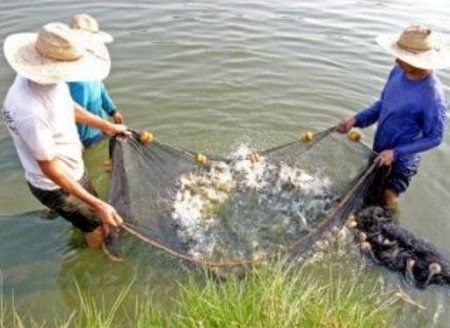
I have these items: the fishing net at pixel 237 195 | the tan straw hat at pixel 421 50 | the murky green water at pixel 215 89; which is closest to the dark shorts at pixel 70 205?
the fishing net at pixel 237 195

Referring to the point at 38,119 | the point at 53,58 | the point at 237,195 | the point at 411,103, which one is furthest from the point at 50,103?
the point at 411,103

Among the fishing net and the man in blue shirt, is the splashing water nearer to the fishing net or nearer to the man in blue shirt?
the fishing net

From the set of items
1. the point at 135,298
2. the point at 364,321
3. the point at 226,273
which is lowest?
the point at 135,298

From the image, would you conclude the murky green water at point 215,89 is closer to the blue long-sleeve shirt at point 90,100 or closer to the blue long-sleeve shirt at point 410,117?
the blue long-sleeve shirt at point 90,100

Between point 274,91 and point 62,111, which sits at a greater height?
point 62,111

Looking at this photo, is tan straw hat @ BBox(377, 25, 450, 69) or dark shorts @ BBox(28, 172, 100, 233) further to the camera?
tan straw hat @ BBox(377, 25, 450, 69)

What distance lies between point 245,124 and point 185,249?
3144mm

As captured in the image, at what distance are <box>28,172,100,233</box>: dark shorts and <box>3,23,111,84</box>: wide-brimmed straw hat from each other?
1.19 m

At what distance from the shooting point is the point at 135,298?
5191 mm

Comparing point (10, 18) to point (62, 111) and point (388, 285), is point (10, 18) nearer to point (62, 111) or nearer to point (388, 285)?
point (62, 111)

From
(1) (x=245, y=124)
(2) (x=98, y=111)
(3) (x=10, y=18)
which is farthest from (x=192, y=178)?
(3) (x=10, y=18)

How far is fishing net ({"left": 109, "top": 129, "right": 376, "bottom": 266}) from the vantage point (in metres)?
5.21

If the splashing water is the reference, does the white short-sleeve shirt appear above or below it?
above

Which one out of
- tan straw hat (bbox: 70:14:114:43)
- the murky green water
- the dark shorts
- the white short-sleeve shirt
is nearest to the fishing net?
the dark shorts
